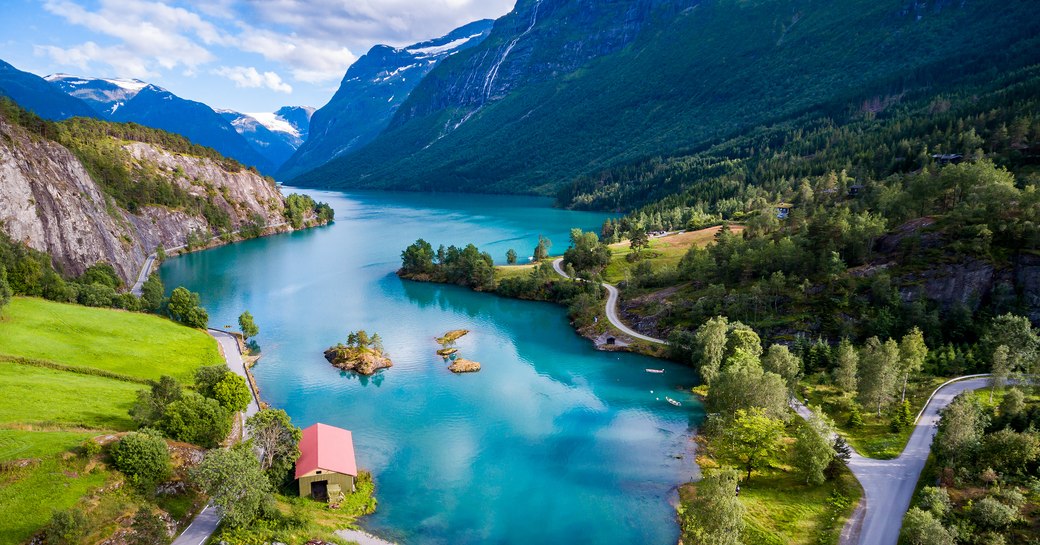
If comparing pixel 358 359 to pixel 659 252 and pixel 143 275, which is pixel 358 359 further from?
pixel 143 275

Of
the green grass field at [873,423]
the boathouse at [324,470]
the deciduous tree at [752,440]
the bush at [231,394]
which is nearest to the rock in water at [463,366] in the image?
the bush at [231,394]

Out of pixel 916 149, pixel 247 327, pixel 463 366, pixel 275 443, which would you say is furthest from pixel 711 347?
pixel 916 149

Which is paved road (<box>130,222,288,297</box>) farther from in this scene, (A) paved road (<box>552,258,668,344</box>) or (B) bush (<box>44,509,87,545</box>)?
(A) paved road (<box>552,258,668,344</box>)

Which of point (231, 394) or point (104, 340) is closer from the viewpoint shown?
point (231, 394)

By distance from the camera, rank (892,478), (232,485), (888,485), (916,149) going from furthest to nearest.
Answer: (916,149) → (892,478) → (888,485) → (232,485)

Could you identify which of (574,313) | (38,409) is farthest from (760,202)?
(38,409)

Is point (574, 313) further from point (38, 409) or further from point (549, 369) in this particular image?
point (38, 409)
